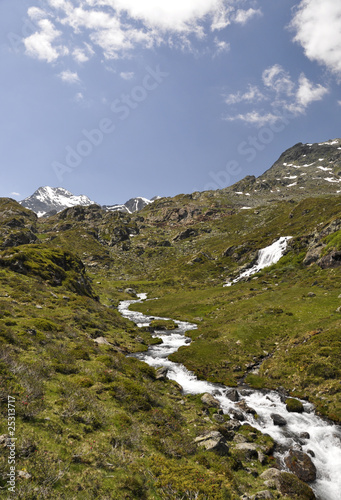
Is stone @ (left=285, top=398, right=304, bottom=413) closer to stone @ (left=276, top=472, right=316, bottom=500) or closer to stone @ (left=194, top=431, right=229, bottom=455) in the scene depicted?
stone @ (left=276, top=472, right=316, bottom=500)

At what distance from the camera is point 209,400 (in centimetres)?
2322

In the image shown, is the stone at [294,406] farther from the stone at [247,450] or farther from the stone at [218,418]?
the stone at [247,450]

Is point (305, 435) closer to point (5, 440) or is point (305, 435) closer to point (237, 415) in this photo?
point (237, 415)

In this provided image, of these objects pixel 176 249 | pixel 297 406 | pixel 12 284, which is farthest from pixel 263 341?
pixel 176 249

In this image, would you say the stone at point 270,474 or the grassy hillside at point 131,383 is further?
the stone at point 270,474

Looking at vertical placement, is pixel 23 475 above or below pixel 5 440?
below

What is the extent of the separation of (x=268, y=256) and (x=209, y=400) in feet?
321

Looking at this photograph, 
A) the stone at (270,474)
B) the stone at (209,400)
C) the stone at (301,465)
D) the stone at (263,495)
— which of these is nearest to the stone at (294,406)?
the stone at (301,465)

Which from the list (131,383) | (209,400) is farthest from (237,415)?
(131,383)

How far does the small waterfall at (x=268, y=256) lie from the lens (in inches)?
4081

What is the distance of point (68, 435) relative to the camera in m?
11.7

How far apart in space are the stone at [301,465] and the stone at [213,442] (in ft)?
14.9

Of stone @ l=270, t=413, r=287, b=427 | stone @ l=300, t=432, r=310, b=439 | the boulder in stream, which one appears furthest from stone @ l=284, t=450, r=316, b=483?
stone @ l=270, t=413, r=287, b=427

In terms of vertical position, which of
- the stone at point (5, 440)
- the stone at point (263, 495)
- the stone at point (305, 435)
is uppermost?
the stone at point (5, 440)
